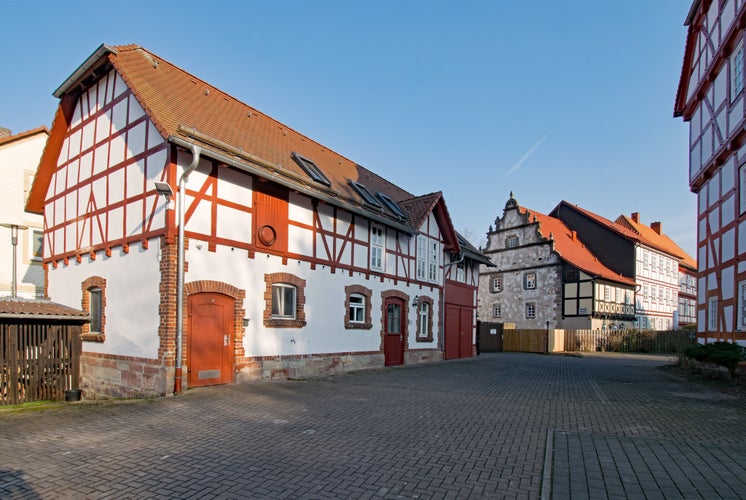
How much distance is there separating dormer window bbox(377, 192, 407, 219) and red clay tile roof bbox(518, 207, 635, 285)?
20444mm

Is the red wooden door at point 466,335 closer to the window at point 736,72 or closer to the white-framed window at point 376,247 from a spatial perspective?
the white-framed window at point 376,247

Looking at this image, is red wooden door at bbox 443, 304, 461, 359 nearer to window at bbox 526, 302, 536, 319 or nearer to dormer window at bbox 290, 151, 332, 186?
dormer window at bbox 290, 151, 332, 186

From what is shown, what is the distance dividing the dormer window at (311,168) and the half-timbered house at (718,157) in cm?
1221

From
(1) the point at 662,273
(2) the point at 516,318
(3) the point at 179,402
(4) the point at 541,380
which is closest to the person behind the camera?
(3) the point at 179,402

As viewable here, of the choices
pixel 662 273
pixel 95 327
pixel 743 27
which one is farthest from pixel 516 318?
pixel 95 327

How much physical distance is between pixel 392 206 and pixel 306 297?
6.97 meters

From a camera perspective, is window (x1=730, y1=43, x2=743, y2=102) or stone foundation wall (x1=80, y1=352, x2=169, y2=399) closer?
stone foundation wall (x1=80, y1=352, x2=169, y2=399)

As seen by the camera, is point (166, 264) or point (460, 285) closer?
point (166, 264)

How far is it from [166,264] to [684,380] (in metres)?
16.0

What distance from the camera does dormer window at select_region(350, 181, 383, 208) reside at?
18.0 m

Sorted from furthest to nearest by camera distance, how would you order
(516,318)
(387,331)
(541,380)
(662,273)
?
(662,273), (516,318), (387,331), (541,380)

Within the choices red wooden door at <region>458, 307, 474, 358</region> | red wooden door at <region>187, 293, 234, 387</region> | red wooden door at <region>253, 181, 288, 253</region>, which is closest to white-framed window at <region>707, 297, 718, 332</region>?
red wooden door at <region>458, 307, 474, 358</region>

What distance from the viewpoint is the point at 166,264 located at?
10.8 m

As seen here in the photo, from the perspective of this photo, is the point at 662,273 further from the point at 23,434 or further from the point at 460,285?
the point at 23,434
